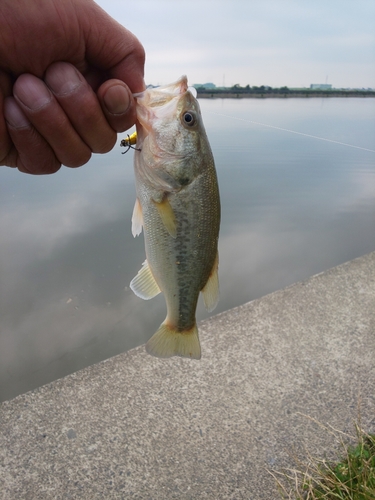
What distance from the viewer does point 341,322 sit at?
3.46 m

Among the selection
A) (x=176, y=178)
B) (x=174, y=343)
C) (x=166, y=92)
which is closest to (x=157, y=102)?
(x=166, y=92)

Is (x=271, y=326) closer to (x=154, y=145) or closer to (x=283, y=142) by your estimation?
(x=154, y=145)

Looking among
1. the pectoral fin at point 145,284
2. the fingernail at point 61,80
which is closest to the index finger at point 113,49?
the fingernail at point 61,80

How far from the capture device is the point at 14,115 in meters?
1.43

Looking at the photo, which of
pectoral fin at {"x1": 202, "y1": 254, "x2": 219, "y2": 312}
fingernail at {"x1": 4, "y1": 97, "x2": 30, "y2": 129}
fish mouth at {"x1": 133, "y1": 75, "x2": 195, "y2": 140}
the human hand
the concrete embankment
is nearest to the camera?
the human hand

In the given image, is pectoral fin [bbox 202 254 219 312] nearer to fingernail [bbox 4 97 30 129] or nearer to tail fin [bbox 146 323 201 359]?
tail fin [bbox 146 323 201 359]

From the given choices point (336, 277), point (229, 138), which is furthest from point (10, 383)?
point (229, 138)

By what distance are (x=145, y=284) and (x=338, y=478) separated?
154 cm

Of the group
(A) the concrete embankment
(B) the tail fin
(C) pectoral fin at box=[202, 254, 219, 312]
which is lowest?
(A) the concrete embankment

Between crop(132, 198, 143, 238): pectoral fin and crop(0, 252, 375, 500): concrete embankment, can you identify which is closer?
crop(132, 198, 143, 238): pectoral fin

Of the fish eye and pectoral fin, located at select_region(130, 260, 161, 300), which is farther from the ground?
the fish eye

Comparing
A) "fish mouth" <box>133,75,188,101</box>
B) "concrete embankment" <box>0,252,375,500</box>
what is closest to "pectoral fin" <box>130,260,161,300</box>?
"fish mouth" <box>133,75,188,101</box>

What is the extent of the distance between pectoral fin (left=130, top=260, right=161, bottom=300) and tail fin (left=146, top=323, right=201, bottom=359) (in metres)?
0.19

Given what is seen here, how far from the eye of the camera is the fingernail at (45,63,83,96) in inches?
54.4
